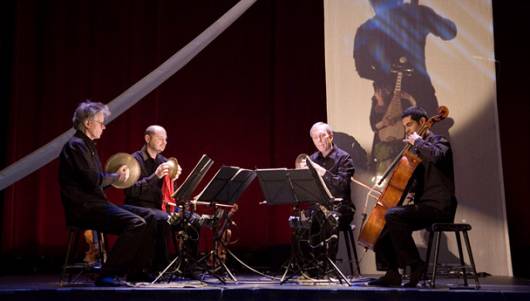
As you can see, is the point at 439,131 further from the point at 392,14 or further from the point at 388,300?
the point at 388,300

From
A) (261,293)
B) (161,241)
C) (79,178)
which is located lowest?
(261,293)

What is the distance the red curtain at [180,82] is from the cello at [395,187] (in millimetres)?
2298

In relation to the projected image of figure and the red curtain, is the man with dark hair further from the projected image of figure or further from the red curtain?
the projected image of figure

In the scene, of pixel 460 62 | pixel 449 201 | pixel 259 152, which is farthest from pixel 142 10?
pixel 449 201

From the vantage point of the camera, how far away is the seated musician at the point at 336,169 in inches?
215

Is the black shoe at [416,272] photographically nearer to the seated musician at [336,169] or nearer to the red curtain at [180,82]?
the seated musician at [336,169]

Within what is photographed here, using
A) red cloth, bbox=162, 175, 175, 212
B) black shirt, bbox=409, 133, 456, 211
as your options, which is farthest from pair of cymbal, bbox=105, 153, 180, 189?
black shirt, bbox=409, 133, 456, 211

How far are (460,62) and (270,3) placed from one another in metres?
2.26

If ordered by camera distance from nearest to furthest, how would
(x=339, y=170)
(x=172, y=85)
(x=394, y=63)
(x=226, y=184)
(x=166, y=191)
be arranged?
(x=226, y=184) → (x=339, y=170) → (x=166, y=191) → (x=394, y=63) → (x=172, y=85)

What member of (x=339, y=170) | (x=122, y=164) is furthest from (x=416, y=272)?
(x=122, y=164)

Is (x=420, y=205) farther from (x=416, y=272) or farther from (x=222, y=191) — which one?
(x=222, y=191)

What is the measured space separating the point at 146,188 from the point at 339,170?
1.69m

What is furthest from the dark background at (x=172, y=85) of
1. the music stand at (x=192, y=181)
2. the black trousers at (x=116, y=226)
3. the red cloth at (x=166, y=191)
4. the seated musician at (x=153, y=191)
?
the black trousers at (x=116, y=226)

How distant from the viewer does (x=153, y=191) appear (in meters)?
5.50
